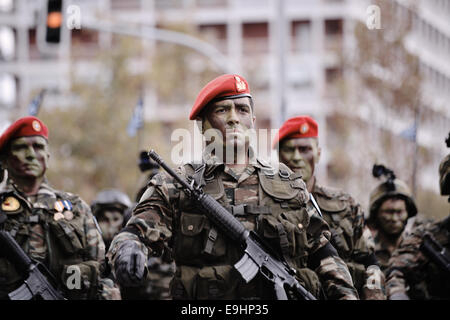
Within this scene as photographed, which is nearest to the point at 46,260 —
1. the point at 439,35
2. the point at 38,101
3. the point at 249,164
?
the point at 249,164

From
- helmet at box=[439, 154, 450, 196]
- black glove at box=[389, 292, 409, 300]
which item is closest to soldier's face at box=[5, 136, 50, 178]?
black glove at box=[389, 292, 409, 300]

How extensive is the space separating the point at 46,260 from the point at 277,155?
236 centimetres

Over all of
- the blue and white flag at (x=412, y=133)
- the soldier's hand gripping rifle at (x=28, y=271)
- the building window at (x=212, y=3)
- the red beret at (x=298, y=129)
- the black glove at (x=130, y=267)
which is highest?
the building window at (x=212, y=3)

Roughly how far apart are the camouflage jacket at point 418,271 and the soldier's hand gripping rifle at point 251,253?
273 centimetres

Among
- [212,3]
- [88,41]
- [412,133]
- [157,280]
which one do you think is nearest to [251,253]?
[157,280]

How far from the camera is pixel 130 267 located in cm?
507

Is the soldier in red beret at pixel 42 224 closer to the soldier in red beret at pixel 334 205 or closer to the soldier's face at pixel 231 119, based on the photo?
the soldier in red beret at pixel 334 205

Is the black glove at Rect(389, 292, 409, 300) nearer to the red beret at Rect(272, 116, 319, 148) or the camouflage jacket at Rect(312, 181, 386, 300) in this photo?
the camouflage jacket at Rect(312, 181, 386, 300)

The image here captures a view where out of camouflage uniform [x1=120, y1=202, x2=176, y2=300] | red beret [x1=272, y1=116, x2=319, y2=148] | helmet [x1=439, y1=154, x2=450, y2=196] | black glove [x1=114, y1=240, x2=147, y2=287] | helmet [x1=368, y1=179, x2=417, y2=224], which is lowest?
black glove [x1=114, y1=240, x2=147, y2=287]

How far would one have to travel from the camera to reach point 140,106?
50.7 feet

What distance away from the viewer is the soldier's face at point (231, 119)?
587 centimetres

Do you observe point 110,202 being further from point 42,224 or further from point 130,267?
point 130,267

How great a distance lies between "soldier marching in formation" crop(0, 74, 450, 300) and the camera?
18.4ft

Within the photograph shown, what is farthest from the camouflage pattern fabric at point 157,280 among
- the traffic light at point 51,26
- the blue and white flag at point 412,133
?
the traffic light at point 51,26
